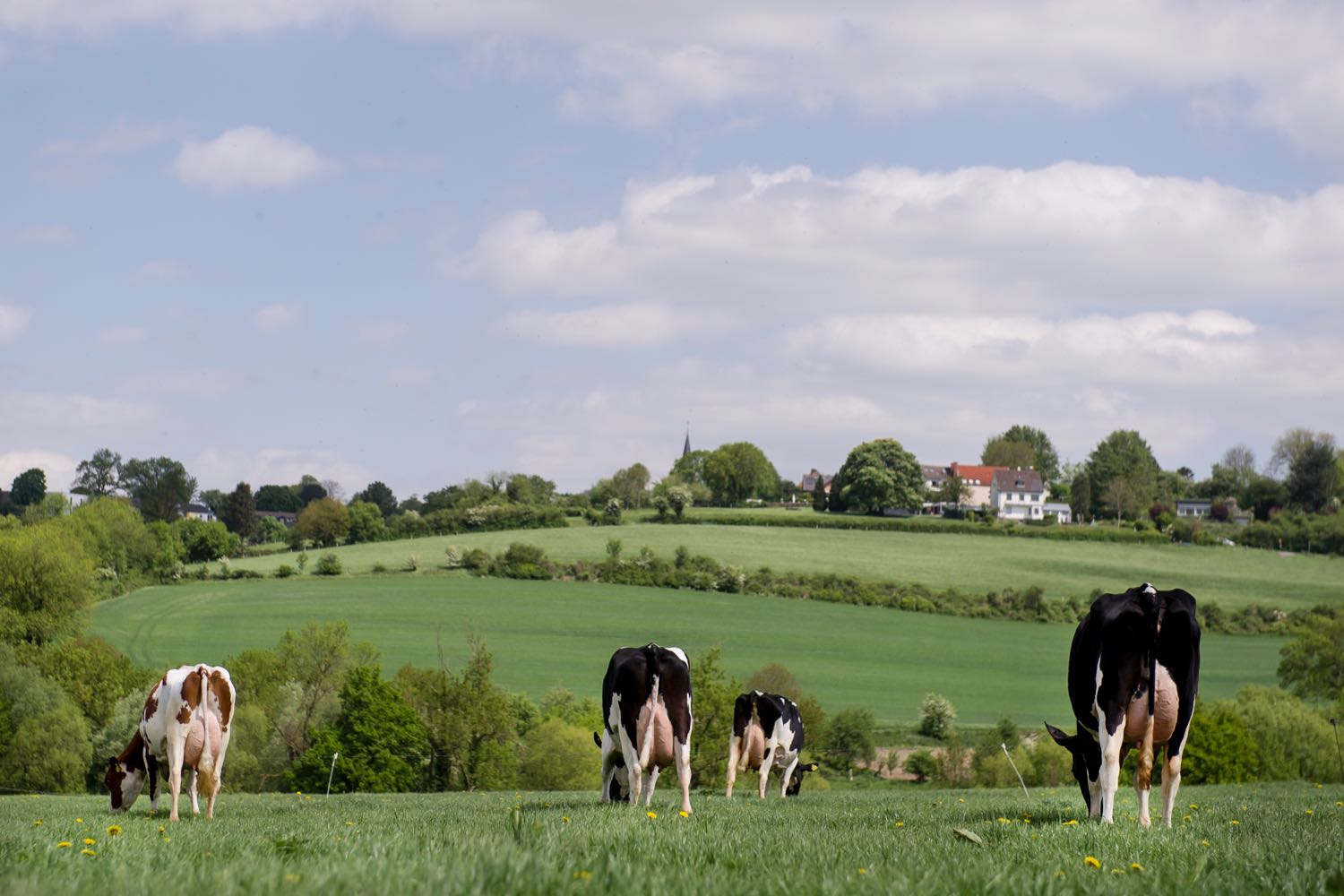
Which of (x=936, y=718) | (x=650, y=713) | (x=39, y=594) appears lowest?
(x=936, y=718)

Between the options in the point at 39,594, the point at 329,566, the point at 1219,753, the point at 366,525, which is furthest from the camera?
the point at 366,525

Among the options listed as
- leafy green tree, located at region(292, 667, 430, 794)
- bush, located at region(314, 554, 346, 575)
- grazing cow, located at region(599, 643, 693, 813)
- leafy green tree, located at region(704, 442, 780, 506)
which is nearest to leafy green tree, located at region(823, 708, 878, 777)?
leafy green tree, located at region(292, 667, 430, 794)

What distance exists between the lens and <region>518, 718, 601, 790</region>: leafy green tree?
54844mm

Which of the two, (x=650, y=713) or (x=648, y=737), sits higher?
(x=650, y=713)

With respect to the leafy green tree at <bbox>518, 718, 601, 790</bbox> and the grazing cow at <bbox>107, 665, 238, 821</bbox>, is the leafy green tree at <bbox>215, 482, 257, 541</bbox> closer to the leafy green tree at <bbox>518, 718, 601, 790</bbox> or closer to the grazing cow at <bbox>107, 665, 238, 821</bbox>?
the leafy green tree at <bbox>518, 718, 601, 790</bbox>

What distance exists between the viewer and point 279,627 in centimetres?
9019

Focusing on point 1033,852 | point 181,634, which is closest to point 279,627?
point 181,634

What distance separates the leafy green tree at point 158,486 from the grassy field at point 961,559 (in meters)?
47.6

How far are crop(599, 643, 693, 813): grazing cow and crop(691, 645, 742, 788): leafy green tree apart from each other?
35.1m

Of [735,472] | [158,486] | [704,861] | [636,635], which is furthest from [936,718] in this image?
[158,486]

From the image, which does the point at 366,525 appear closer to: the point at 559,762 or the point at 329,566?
the point at 329,566

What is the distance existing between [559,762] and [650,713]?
4025 cm

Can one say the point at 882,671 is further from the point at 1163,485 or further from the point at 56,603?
the point at 1163,485

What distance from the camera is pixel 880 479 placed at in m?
160
